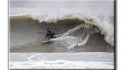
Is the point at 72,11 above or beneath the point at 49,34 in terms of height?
above

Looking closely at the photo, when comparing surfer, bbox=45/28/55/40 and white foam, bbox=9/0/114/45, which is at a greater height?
white foam, bbox=9/0/114/45

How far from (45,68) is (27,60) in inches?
4.5

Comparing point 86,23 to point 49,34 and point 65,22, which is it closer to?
point 65,22

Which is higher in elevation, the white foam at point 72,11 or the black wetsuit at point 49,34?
the white foam at point 72,11

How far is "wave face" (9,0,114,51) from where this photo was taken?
6.07 ft

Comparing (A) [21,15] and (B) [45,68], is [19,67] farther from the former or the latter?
(A) [21,15]

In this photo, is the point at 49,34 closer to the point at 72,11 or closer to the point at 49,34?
the point at 49,34

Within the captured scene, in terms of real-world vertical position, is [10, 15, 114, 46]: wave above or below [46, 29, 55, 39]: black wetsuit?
above

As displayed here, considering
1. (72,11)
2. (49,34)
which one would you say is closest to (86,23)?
(72,11)

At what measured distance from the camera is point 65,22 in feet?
6.08

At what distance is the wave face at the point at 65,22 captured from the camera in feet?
6.07

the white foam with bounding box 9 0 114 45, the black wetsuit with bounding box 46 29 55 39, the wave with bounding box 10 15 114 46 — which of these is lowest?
the black wetsuit with bounding box 46 29 55 39

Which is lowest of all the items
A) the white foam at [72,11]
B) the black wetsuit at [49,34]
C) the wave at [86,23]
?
the black wetsuit at [49,34]
